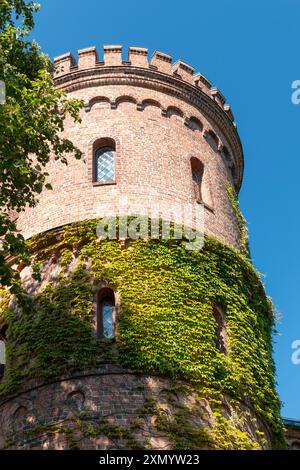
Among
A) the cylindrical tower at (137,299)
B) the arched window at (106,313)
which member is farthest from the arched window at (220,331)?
the arched window at (106,313)

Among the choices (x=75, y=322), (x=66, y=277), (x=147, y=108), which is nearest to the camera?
(x=75, y=322)

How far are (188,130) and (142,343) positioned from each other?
7.63m

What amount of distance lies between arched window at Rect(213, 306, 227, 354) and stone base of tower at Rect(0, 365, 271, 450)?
1546mm

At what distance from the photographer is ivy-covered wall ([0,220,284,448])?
590 inches

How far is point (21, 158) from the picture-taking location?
13.5 metres

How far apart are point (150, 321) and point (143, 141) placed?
565 cm

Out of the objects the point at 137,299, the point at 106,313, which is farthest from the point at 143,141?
the point at 106,313

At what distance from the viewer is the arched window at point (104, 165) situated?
1873 centimetres

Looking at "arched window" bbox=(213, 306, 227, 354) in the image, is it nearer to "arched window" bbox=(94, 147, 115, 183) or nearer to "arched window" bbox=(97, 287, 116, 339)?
"arched window" bbox=(97, 287, 116, 339)

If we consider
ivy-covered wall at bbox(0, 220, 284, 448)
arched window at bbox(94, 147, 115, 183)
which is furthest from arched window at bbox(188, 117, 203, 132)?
ivy-covered wall at bbox(0, 220, 284, 448)

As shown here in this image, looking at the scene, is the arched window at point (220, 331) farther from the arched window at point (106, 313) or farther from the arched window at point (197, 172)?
the arched window at point (197, 172)

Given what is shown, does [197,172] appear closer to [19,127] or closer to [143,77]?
[143,77]
